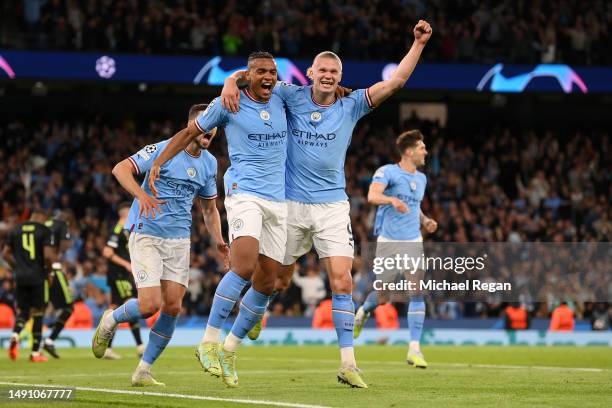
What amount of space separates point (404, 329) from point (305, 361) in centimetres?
762

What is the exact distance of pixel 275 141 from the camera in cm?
→ 971

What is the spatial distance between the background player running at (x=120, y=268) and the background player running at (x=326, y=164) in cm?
716

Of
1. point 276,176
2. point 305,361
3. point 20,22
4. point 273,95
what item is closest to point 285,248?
point 276,176

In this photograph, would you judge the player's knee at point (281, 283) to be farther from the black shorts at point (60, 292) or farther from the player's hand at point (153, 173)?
the black shorts at point (60, 292)

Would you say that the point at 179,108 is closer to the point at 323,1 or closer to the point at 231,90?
the point at 323,1

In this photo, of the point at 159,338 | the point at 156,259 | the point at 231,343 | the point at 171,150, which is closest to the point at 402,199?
the point at 156,259

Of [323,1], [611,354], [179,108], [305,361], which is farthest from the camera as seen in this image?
[179,108]

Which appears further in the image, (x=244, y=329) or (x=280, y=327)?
(x=280, y=327)

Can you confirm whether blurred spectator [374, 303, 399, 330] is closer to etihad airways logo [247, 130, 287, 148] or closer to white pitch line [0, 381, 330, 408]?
white pitch line [0, 381, 330, 408]

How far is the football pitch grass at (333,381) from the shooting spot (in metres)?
8.59

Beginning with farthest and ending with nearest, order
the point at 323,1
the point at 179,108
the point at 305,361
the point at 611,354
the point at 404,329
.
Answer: the point at 179,108 < the point at 323,1 < the point at 404,329 < the point at 611,354 < the point at 305,361

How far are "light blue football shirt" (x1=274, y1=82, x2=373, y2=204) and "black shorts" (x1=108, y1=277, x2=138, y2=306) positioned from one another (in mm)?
7664

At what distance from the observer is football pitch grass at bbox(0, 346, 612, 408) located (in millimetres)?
8586

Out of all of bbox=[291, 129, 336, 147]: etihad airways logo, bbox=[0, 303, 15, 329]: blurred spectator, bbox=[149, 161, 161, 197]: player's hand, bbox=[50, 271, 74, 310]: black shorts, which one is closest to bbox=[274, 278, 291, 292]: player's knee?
bbox=[291, 129, 336, 147]: etihad airways logo
